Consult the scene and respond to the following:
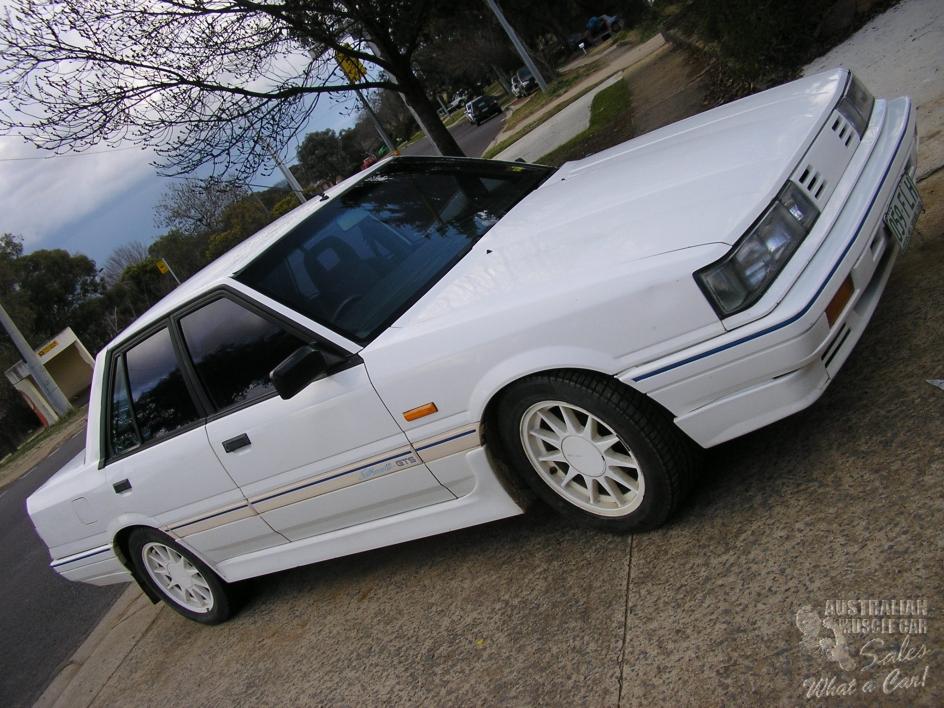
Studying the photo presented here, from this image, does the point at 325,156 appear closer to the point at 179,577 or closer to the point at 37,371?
the point at 37,371

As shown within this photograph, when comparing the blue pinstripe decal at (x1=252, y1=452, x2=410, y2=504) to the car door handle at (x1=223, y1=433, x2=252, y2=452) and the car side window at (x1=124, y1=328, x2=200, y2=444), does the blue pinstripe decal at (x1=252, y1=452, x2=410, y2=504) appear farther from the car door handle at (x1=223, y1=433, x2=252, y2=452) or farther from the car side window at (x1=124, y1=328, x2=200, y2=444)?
the car side window at (x1=124, y1=328, x2=200, y2=444)

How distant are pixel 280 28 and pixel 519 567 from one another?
755 cm

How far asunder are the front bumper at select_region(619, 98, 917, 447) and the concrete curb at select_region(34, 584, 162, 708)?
3866 millimetres

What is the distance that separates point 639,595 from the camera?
113 inches

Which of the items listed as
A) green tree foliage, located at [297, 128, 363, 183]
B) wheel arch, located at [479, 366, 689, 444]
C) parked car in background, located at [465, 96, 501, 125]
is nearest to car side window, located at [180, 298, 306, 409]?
wheel arch, located at [479, 366, 689, 444]

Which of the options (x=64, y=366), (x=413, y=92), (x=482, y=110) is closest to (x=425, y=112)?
(x=413, y=92)

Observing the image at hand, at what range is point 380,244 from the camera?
386cm

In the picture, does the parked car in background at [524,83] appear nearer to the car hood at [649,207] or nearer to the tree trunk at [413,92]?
the tree trunk at [413,92]

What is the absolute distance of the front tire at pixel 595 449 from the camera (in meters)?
2.84

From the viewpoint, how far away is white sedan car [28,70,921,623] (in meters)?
2.70

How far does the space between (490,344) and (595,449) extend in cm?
55

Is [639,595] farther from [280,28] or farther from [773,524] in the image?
[280,28]

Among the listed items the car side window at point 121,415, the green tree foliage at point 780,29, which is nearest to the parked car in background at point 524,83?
the green tree foliage at point 780,29

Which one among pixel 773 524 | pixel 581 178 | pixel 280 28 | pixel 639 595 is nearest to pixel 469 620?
pixel 639 595
